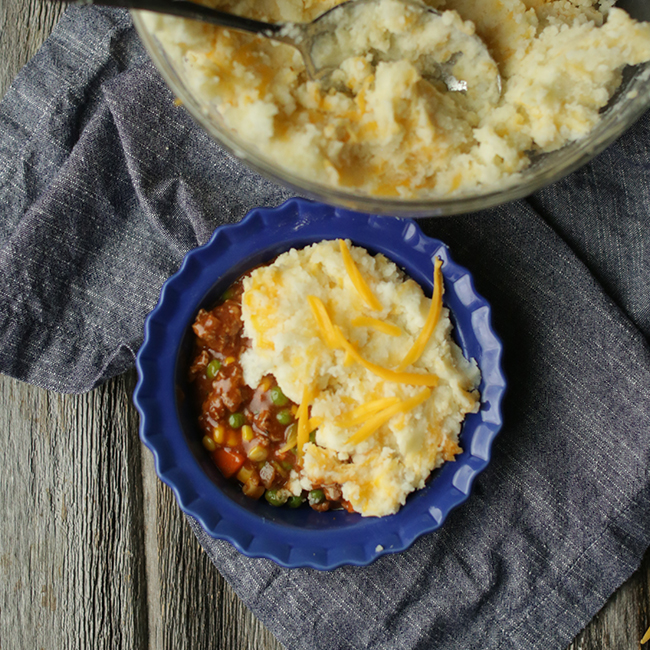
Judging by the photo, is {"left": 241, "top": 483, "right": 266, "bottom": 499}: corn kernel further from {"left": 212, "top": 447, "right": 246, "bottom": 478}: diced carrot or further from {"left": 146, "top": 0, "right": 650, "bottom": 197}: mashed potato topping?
{"left": 146, "top": 0, "right": 650, "bottom": 197}: mashed potato topping

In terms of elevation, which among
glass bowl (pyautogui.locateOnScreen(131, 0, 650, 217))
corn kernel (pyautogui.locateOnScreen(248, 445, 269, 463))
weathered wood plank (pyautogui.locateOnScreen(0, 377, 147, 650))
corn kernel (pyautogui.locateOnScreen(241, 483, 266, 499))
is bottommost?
weathered wood plank (pyautogui.locateOnScreen(0, 377, 147, 650))

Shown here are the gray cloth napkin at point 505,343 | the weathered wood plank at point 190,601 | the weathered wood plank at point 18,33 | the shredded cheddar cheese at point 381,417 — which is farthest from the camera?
the weathered wood plank at point 18,33

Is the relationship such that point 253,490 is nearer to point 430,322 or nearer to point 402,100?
point 430,322

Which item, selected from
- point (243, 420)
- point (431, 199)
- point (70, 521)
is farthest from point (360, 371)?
point (70, 521)

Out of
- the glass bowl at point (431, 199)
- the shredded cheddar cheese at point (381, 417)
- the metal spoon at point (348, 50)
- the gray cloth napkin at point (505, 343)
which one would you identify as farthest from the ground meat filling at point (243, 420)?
the metal spoon at point (348, 50)

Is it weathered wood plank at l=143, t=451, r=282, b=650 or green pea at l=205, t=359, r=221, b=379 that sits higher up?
green pea at l=205, t=359, r=221, b=379

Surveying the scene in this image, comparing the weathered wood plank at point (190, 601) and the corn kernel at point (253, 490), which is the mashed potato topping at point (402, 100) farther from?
the weathered wood plank at point (190, 601)

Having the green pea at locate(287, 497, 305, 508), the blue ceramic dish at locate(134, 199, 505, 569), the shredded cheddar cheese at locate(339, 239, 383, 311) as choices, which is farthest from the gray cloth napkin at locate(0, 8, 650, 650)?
the shredded cheddar cheese at locate(339, 239, 383, 311)
